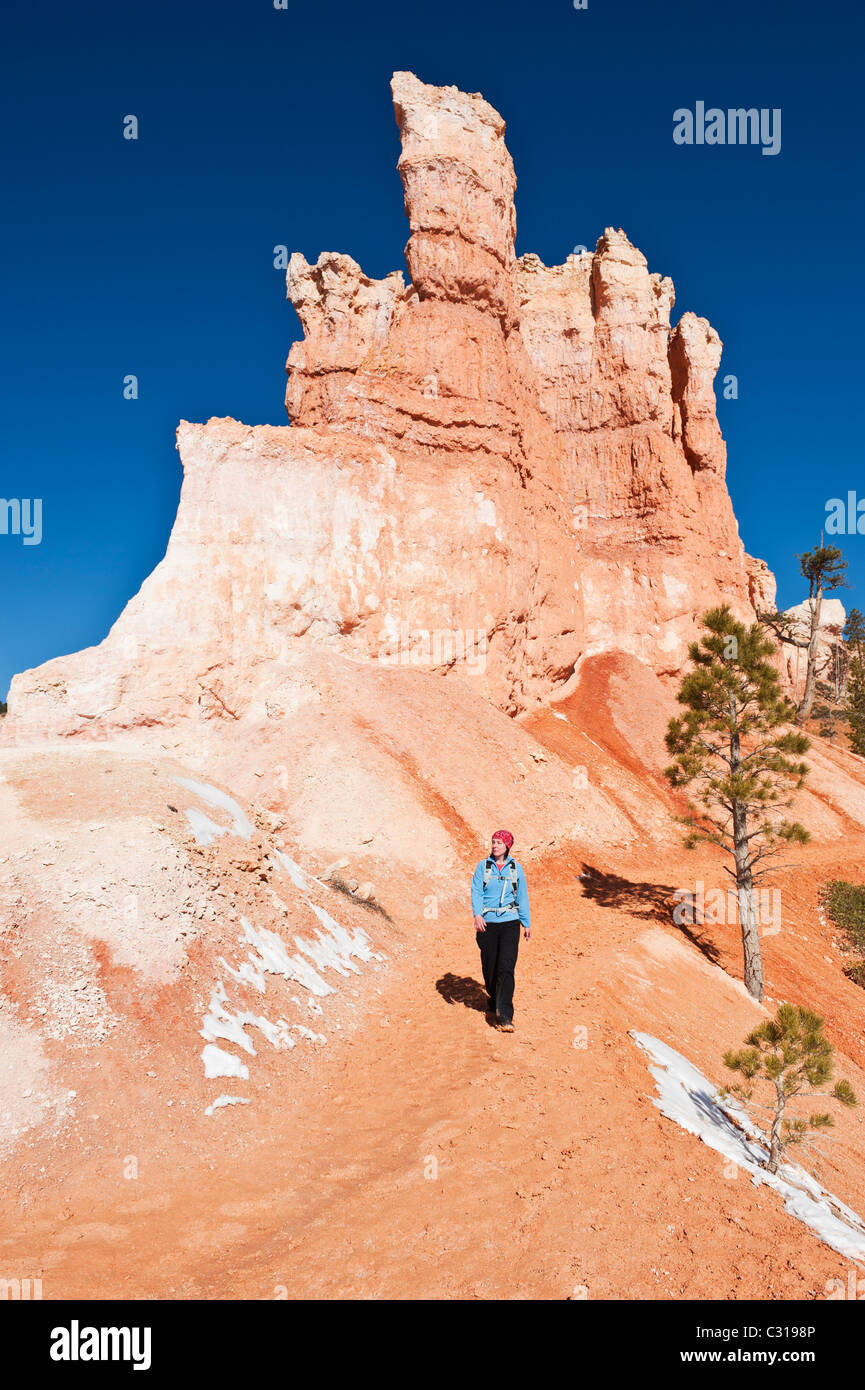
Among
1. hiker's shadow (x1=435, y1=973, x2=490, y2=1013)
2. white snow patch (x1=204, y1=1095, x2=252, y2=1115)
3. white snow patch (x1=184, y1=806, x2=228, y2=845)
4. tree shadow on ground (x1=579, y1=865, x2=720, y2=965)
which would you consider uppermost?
white snow patch (x1=184, y1=806, x2=228, y2=845)

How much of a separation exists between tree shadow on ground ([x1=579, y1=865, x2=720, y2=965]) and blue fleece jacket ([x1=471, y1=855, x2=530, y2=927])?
7.67 meters

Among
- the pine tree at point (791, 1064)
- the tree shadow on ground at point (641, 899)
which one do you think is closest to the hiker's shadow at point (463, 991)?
the pine tree at point (791, 1064)

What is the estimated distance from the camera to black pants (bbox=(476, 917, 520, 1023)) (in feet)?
27.3

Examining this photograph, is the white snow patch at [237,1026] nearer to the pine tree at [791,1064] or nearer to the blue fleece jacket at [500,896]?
the blue fleece jacket at [500,896]

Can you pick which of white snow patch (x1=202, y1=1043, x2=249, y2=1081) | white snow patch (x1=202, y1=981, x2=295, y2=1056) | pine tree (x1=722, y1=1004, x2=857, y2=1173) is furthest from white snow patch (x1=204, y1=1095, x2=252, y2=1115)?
→ pine tree (x1=722, y1=1004, x2=857, y2=1173)

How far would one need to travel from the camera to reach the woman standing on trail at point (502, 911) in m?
8.27

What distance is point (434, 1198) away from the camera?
5.02 m

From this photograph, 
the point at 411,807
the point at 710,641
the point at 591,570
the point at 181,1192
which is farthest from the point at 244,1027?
the point at 591,570

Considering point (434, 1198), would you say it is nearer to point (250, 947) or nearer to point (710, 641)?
point (250, 947)

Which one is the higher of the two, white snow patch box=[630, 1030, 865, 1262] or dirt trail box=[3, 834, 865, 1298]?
dirt trail box=[3, 834, 865, 1298]

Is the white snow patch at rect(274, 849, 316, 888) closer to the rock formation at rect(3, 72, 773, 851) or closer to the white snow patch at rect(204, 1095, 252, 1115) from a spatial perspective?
the rock formation at rect(3, 72, 773, 851)

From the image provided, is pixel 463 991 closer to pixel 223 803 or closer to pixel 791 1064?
pixel 791 1064

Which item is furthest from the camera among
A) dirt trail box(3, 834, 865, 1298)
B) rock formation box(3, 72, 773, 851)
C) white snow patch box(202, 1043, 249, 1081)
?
rock formation box(3, 72, 773, 851)
